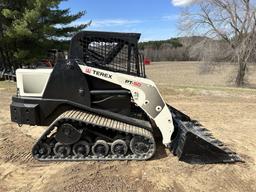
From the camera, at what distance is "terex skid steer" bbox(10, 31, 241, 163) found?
19.5 feet

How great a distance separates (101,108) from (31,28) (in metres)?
16.5

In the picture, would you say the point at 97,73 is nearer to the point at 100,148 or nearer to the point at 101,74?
the point at 101,74

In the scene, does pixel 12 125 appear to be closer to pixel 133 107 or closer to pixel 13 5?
pixel 133 107

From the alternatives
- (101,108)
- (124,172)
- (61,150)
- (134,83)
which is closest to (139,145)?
(124,172)

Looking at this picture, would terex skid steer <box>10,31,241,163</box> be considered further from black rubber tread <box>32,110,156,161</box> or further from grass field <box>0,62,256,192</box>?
grass field <box>0,62,256,192</box>

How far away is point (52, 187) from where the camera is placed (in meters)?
5.00

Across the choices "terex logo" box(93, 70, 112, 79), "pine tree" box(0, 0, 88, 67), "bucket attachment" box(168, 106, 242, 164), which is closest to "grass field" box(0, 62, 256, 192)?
"bucket attachment" box(168, 106, 242, 164)

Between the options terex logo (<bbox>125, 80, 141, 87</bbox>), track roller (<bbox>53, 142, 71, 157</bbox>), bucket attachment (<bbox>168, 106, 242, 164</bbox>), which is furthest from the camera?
terex logo (<bbox>125, 80, 141, 87</bbox>)

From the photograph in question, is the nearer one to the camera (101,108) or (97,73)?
(97,73)

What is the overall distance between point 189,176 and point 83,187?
5.18 feet

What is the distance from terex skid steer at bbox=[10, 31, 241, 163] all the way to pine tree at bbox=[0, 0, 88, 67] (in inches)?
607

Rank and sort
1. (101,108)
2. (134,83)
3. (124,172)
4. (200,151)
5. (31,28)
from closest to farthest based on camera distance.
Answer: (124,172) < (200,151) < (134,83) < (101,108) < (31,28)

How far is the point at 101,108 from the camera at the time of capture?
6316 mm

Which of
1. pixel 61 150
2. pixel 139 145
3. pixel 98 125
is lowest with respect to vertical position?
pixel 61 150
